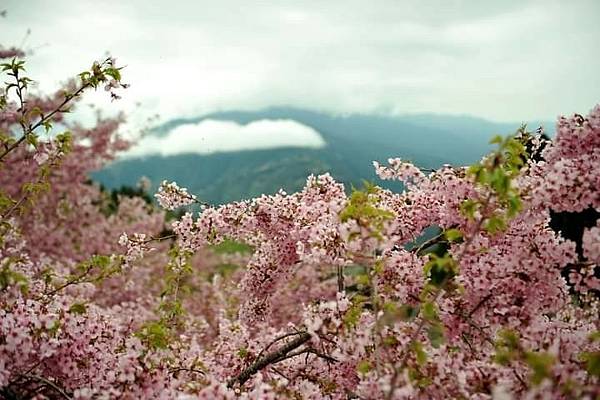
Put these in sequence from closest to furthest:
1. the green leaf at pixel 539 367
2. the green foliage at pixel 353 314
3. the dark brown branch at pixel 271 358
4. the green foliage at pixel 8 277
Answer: the green leaf at pixel 539 367 → the green foliage at pixel 8 277 → the green foliage at pixel 353 314 → the dark brown branch at pixel 271 358

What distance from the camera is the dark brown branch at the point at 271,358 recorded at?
181 inches

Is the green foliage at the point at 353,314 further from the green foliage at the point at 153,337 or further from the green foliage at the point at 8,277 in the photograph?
the green foliage at the point at 8,277

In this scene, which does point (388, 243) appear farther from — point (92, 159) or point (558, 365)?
point (92, 159)

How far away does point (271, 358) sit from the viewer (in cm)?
465

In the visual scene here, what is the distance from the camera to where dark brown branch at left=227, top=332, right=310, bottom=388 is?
460 centimetres

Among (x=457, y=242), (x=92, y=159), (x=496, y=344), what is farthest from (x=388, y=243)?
(x=92, y=159)

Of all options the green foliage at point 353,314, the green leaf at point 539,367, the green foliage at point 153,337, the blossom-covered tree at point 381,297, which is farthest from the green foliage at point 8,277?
the green leaf at point 539,367

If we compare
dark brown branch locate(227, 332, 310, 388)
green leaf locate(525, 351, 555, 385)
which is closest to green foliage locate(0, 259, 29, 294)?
dark brown branch locate(227, 332, 310, 388)

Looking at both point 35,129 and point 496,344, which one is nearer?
point 496,344

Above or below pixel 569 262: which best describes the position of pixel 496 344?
below

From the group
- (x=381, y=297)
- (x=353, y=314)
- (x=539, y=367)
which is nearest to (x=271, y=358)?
(x=381, y=297)

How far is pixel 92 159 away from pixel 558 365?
18.4 metres

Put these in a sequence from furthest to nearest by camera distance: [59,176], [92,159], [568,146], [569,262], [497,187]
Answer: [92,159], [59,176], [568,146], [569,262], [497,187]

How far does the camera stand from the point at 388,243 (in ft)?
11.1
